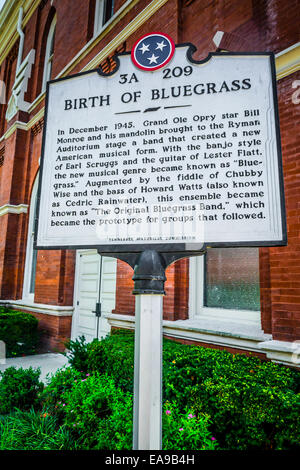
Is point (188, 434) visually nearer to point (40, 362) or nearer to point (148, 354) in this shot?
point (148, 354)

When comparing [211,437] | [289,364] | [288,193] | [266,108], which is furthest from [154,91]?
[289,364]

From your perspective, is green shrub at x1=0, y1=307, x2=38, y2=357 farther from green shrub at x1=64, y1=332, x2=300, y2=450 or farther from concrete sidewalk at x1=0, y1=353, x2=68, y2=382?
green shrub at x1=64, y1=332, x2=300, y2=450

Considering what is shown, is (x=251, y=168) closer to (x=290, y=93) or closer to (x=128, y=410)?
(x=128, y=410)

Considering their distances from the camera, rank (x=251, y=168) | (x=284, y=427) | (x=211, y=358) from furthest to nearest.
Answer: (x=211, y=358)
(x=284, y=427)
(x=251, y=168)

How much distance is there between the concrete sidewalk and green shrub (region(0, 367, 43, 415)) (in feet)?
7.32

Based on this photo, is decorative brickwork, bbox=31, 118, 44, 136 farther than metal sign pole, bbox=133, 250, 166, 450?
Yes

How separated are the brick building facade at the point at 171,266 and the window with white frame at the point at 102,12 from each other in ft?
0.09

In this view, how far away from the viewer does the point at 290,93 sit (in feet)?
12.8

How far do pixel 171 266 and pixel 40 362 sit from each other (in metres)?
3.94

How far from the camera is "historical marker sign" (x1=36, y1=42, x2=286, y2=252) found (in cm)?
176

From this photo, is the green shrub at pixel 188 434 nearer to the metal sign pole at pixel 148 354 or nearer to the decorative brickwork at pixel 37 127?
the metal sign pole at pixel 148 354

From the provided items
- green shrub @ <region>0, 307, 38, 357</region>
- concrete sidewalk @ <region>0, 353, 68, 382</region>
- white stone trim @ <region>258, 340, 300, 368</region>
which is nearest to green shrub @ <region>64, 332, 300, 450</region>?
white stone trim @ <region>258, 340, 300, 368</region>

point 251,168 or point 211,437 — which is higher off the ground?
point 251,168
